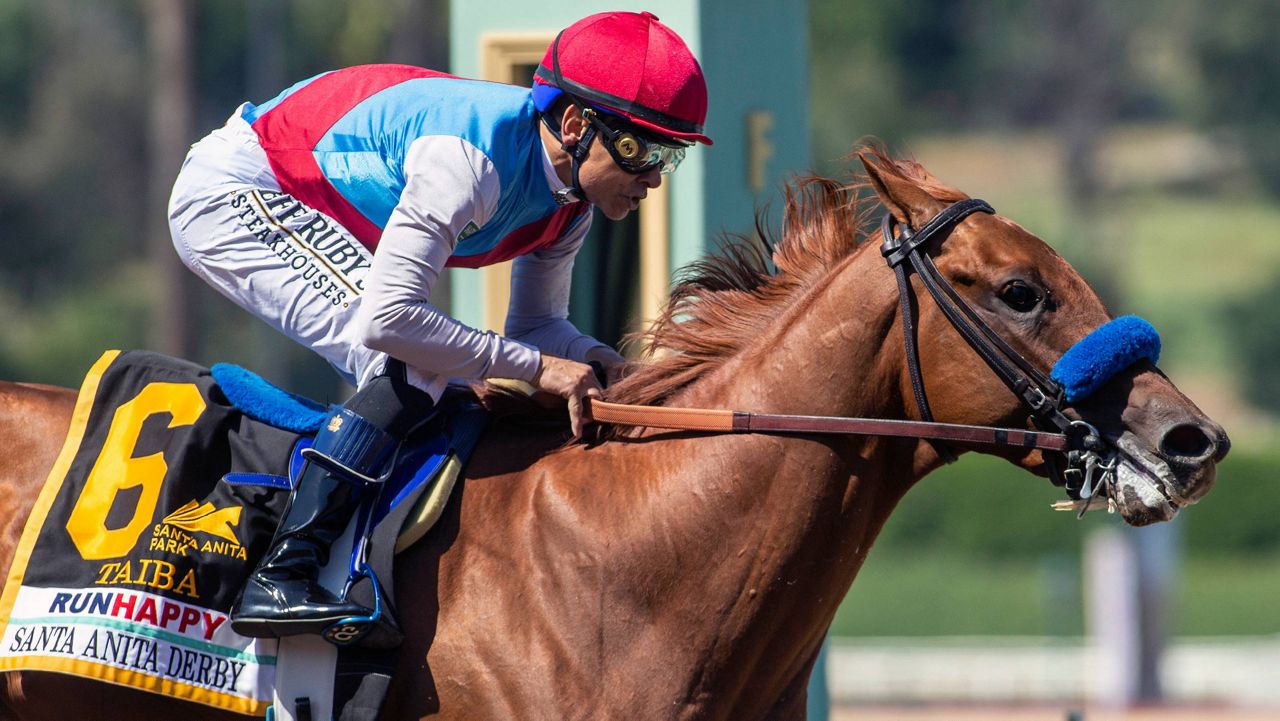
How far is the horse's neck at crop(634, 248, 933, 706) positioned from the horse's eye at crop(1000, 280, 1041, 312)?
0.77ft

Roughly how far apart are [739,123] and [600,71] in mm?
2583

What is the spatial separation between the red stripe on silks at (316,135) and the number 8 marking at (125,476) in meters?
0.52

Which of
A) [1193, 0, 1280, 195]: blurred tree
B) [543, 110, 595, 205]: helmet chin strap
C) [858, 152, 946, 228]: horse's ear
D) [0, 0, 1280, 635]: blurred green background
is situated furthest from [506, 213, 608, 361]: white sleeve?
[1193, 0, 1280, 195]: blurred tree

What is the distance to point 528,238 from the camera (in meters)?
3.88

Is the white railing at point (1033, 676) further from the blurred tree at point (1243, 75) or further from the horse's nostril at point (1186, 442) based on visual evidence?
the blurred tree at point (1243, 75)

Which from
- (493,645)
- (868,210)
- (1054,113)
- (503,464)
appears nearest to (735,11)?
(868,210)

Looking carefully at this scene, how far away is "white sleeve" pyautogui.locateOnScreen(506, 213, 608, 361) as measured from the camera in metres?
4.06

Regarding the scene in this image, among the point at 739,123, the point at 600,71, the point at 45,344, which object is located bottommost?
the point at 45,344

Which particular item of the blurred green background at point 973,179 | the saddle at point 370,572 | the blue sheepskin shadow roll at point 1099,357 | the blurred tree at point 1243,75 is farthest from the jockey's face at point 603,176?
the blurred tree at point 1243,75

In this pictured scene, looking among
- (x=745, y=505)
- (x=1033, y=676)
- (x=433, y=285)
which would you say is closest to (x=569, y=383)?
(x=433, y=285)

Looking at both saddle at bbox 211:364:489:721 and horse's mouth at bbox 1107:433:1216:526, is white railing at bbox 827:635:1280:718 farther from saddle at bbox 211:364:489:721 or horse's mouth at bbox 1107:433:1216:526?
horse's mouth at bbox 1107:433:1216:526

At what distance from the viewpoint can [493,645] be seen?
3344 millimetres

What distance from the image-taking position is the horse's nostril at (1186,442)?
3191 millimetres

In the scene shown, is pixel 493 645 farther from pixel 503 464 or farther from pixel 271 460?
pixel 271 460
